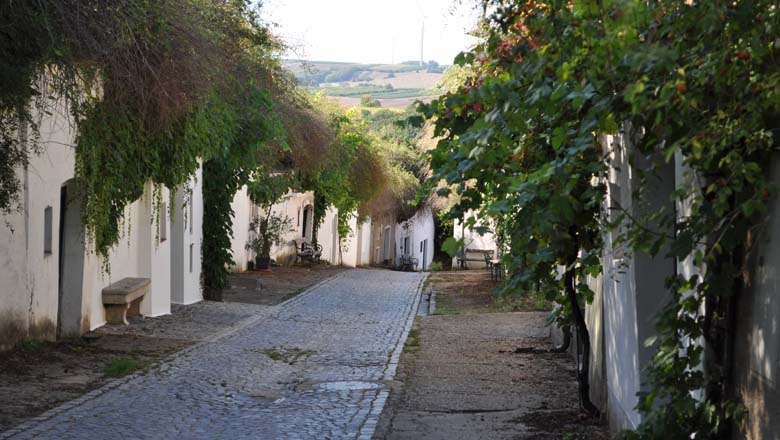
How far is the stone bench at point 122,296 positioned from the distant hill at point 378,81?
107m

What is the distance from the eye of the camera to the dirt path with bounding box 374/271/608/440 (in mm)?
9648

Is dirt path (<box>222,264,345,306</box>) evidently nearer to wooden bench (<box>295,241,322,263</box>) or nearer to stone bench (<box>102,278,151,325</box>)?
wooden bench (<box>295,241,322,263</box>)

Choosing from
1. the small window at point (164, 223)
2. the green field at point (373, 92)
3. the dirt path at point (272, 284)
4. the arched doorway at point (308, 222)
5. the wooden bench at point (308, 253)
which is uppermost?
the green field at point (373, 92)

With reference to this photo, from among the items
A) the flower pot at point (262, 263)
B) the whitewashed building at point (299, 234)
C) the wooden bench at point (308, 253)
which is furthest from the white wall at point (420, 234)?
the flower pot at point (262, 263)

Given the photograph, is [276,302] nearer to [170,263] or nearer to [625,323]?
[170,263]

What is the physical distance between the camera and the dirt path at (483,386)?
9.65 metres

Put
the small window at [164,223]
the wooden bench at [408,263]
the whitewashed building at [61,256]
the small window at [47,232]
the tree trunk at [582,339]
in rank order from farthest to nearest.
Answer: the wooden bench at [408,263] < the small window at [164,223] < the small window at [47,232] < the whitewashed building at [61,256] < the tree trunk at [582,339]

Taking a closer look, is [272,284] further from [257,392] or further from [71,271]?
[257,392]

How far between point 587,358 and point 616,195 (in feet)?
7.20

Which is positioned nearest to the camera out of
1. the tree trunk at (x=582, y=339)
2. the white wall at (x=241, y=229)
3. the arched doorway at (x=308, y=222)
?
the tree trunk at (x=582, y=339)

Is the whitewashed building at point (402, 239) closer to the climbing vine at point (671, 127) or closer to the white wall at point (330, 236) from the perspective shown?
the white wall at point (330, 236)

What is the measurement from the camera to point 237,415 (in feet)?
33.7

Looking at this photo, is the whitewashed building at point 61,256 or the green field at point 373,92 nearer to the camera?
the whitewashed building at point 61,256

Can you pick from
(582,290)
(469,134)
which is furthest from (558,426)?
(469,134)
